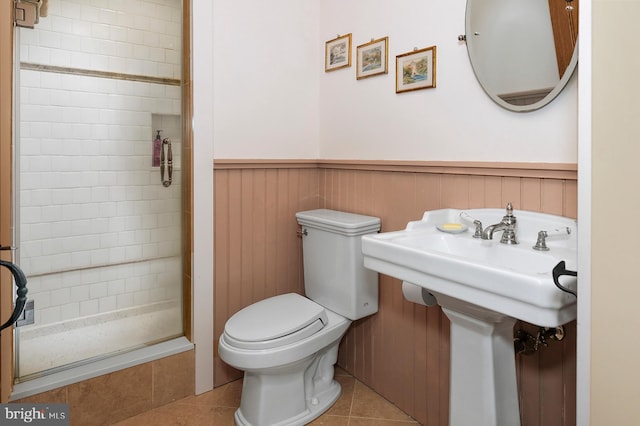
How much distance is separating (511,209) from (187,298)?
152cm

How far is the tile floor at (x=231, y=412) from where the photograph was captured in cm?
183

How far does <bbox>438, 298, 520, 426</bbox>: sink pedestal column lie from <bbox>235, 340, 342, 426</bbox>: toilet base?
26.6 inches

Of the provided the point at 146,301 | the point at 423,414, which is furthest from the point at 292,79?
the point at 423,414

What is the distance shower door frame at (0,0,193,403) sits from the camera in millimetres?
1230

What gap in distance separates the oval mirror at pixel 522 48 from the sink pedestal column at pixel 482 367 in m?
0.72

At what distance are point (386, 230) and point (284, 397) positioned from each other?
33.9 inches

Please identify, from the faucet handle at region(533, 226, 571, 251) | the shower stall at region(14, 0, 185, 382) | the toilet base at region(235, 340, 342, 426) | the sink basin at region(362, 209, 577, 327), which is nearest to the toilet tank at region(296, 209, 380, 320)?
the toilet base at region(235, 340, 342, 426)

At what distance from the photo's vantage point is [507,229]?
4.49 ft

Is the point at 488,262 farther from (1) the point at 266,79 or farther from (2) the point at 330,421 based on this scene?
(1) the point at 266,79

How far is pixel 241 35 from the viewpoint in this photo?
2.07 m

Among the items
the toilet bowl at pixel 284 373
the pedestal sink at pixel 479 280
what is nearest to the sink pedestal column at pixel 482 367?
the pedestal sink at pixel 479 280

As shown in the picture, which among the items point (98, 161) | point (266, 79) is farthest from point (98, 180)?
point (266, 79)

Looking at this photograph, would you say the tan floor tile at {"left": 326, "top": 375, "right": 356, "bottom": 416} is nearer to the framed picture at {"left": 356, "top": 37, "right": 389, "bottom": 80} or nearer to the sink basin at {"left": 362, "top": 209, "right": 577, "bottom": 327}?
the sink basin at {"left": 362, "top": 209, "right": 577, "bottom": 327}

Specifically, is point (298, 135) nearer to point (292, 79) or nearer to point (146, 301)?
point (292, 79)
